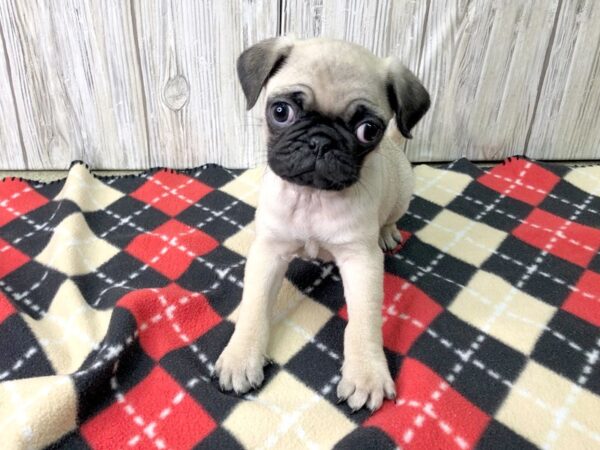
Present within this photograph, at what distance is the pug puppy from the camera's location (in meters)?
1.91

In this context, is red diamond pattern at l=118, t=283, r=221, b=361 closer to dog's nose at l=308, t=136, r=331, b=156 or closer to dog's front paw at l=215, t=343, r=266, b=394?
dog's front paw at l=215, t=343, r=266, b=394

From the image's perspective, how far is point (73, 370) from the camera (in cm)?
210

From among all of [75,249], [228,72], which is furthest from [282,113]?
[228,72]

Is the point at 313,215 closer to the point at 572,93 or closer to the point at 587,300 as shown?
the point at 587,300

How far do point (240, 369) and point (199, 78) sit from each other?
6.47ft

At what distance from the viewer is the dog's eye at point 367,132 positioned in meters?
1.94

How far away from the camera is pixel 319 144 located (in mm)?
1860

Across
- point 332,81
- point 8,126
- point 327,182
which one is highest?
point 332,81

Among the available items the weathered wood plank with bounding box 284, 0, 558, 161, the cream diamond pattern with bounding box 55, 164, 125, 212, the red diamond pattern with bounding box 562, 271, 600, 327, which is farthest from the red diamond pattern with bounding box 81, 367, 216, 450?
the weathered wood plank with bounding box 284, 0, 558, 161

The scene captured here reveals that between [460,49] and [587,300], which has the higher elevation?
[460,49]

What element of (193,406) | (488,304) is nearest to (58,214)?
(193,406)

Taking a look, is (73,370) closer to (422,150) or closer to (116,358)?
(116,358)

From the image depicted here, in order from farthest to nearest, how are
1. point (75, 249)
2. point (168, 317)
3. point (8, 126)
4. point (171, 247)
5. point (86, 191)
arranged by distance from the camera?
point (8, 126) → point (86, 191) → point (171, 247) → point (75, 249) → point (168, 317)

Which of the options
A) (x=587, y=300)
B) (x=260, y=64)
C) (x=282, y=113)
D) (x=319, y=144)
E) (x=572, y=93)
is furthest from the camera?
(x=572, y=93)
